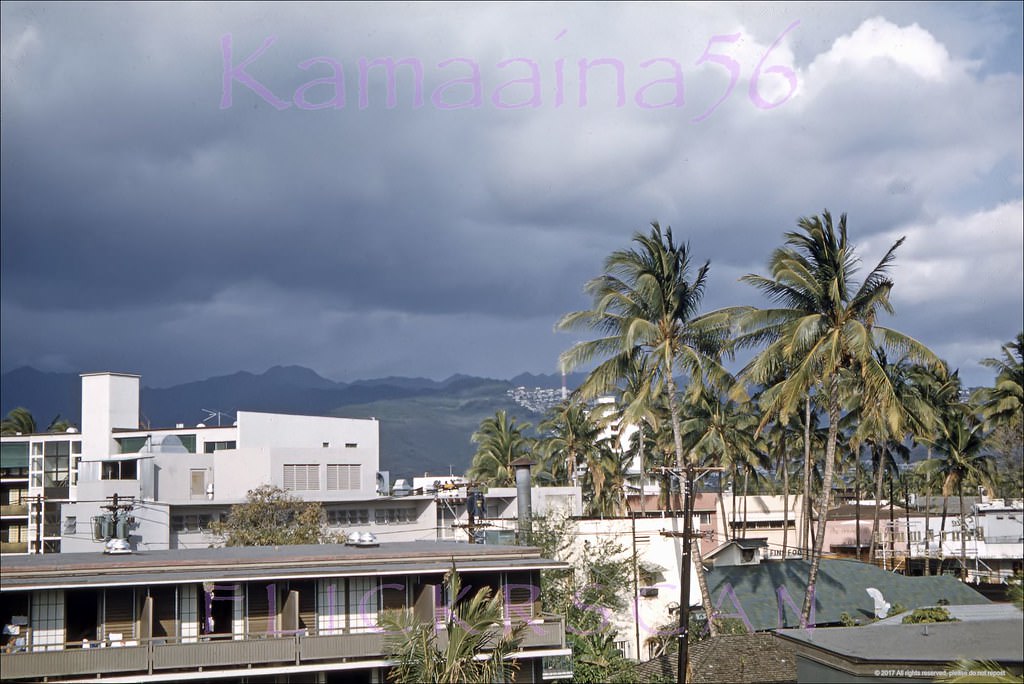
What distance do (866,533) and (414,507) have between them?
40.5m

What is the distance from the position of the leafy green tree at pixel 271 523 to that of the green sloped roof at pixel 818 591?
17.8 m

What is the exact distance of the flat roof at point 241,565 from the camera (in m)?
30.5

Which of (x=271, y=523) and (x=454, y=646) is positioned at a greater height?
(x=271, y=523)

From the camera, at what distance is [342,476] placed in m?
62.1

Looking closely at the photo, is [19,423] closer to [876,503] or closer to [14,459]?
[14,459]

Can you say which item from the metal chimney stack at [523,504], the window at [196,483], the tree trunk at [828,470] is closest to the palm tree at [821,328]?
the tree trunk at [828,470]

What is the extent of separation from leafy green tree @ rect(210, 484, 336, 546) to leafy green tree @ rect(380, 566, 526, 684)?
1983 cm

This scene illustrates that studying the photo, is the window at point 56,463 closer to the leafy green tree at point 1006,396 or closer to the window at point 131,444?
the window at point 131,444

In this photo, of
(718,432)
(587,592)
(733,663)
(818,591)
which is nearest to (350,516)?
(587,592)

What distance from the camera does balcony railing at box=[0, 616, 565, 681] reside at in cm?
2909

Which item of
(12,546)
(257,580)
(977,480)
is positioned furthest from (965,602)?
(12,546)

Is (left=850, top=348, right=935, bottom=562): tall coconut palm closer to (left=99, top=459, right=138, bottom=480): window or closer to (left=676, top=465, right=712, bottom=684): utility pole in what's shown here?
(left=676, top=465, right=712, bottom=684): utility pole

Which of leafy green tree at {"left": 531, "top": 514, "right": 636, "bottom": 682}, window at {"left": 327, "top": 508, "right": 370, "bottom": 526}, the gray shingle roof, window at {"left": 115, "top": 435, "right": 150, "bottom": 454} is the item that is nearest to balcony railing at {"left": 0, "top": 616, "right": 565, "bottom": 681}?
leafy green tree at {"left": 531, "top": 514, "right": 636, "bottom": 682}

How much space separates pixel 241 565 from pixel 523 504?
1541 centimetres
